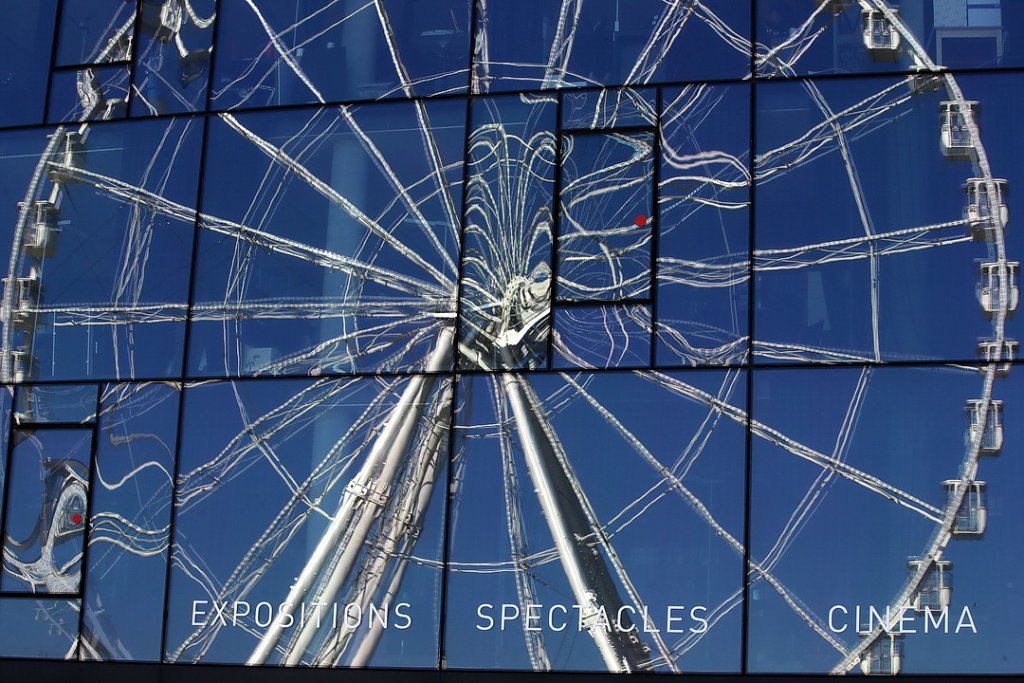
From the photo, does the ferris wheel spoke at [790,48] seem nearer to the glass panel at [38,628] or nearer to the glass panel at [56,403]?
the glass panel at [56,403]

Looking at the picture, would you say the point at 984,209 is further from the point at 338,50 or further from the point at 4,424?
the point at 4,424

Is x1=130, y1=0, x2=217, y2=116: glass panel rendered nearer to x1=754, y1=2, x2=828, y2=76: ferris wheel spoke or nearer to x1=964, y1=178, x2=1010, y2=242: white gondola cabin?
x1=754, y1=2, x2=828, y2=76: ferris wheel spoke

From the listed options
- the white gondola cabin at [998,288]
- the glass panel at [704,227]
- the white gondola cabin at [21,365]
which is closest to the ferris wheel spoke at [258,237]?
the white gondola cabin at [21,365]

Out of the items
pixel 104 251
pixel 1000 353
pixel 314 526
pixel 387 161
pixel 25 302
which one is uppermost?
pixel 387 161

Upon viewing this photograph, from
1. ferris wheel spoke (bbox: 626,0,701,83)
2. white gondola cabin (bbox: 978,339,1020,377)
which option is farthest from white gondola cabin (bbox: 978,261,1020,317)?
ferris wheel spoke (bbox: 626,0,701,83)

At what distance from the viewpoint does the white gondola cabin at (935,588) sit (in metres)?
13.8

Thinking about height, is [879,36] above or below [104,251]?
above

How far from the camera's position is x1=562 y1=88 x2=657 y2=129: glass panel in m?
15.3

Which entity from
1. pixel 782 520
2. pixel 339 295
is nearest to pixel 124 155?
pixel 339 295

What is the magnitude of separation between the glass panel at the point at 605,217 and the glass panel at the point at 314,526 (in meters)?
1.51

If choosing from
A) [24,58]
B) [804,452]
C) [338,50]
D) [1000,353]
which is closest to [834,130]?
[1000,353]

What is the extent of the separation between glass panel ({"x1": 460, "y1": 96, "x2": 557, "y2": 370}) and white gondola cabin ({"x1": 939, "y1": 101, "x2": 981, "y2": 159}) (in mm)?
3351

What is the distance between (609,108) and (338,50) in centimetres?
262

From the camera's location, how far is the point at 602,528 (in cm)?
1448
